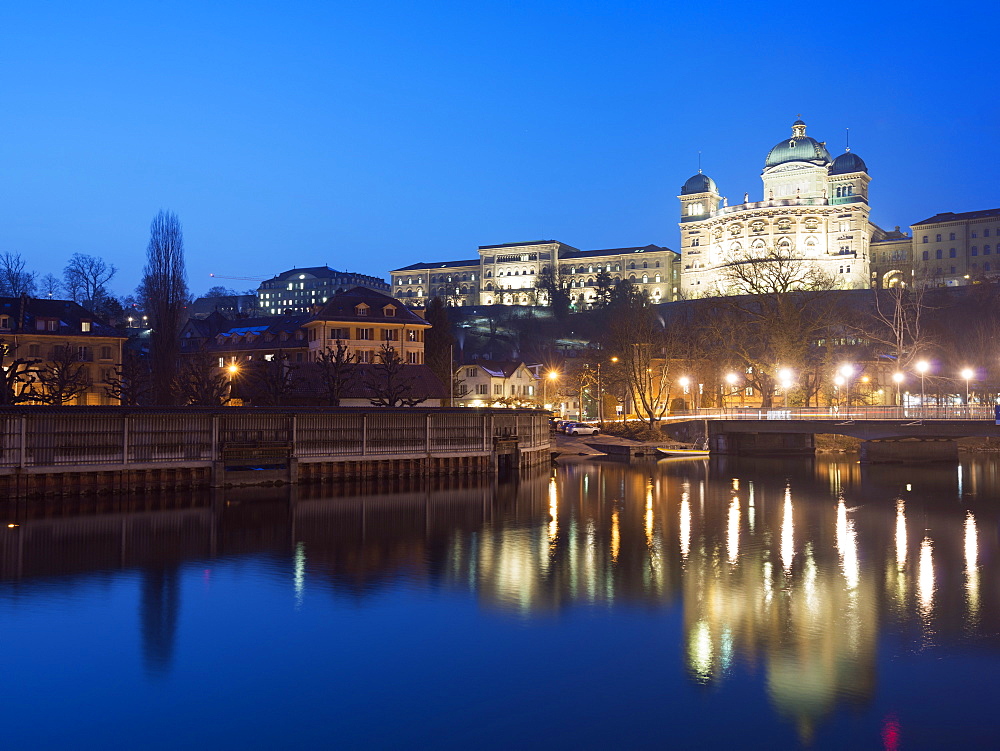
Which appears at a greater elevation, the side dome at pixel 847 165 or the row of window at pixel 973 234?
the side dome at pixel 847 165

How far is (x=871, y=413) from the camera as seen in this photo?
6172 cm

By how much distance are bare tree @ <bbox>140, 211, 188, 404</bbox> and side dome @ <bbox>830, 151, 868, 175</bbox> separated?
154 m

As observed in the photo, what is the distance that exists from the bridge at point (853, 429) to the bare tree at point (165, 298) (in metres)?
43.0

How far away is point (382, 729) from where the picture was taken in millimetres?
13555

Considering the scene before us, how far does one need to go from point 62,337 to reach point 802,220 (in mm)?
145438

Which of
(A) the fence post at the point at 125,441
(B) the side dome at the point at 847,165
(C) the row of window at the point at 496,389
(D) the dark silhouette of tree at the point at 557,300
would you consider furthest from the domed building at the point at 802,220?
(A) the fence post at the point at 125,441

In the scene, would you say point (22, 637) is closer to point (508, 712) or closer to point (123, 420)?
point (508, 712)

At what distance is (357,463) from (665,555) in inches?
848

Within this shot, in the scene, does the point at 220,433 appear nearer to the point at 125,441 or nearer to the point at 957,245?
the point at 125,441

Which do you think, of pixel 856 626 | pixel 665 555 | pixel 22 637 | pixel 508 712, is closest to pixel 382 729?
pixel 508 712

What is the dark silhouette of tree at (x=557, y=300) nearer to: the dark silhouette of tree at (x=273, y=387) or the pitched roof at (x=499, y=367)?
the pitched roof at (x=499, y=367)

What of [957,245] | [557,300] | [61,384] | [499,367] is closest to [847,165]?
[957,245]

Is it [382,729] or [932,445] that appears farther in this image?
[932,445]

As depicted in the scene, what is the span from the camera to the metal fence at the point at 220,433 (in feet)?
117
